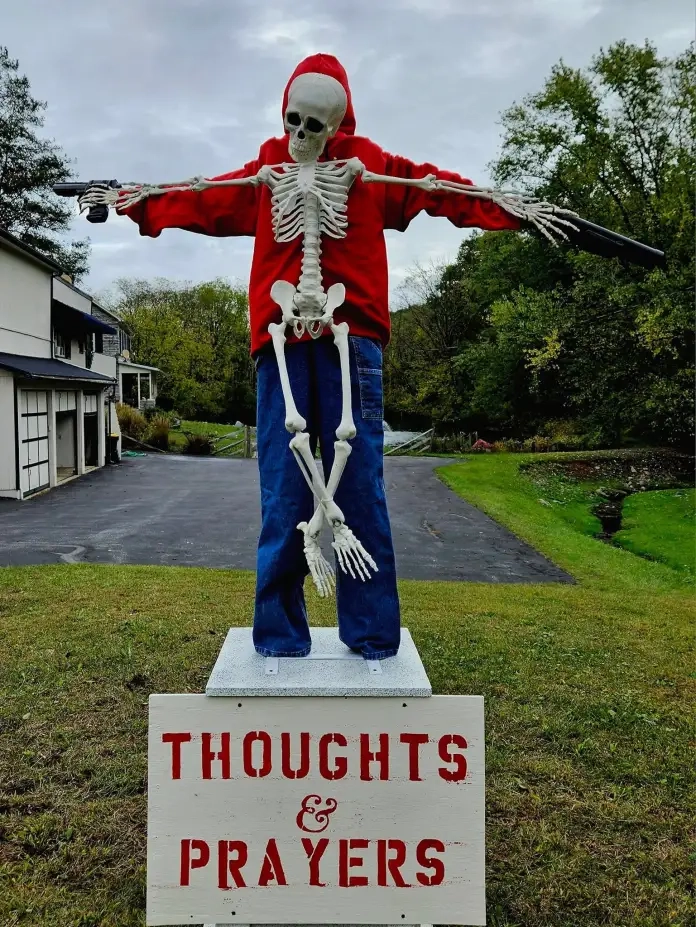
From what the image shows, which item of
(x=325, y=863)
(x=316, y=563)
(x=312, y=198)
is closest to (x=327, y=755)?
(x=325, y=863)

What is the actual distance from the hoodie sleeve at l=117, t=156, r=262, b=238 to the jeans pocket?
741 millimetres

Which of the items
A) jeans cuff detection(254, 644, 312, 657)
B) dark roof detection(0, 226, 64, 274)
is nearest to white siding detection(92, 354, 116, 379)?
dark roof detection(0, 226, 64, 274)

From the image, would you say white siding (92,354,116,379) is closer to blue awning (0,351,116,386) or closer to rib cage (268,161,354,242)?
blue awning (0,351,116,386)

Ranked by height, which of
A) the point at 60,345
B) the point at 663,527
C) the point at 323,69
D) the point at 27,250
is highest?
the point at 27,250

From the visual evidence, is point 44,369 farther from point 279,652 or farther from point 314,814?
point 314,814

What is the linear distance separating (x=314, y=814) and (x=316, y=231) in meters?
2.14

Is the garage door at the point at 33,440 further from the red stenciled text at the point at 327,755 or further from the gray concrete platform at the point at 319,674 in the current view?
the red stenciled text at the point at 327,755

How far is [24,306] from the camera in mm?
15953

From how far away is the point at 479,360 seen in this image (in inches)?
1091

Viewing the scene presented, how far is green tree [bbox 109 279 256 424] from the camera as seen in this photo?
3809cm

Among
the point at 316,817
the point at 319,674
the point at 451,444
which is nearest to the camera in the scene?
the point at 316,817

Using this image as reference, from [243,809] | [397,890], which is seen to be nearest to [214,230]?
[243,809]

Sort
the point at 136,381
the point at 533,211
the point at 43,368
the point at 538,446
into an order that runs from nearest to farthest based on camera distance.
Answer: the point at 533,211 → the point at 43,368 → the point at 538,446 → the point at 136,381

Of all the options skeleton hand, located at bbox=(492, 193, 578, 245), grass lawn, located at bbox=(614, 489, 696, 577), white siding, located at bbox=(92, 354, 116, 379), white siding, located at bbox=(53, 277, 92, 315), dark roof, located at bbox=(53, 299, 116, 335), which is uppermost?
white siding, located at bbox=(53, 277, 92, 315)
